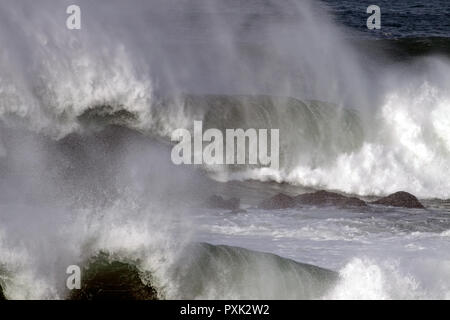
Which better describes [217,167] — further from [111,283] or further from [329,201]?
[111,283]

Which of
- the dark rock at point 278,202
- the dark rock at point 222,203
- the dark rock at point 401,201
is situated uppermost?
the dark rock at point 222,203

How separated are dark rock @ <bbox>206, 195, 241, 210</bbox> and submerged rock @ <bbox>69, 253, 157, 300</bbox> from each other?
14.7 feet

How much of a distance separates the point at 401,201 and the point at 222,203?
3592 mm

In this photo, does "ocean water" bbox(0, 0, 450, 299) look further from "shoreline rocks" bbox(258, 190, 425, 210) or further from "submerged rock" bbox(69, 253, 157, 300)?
"shoreline rocks" bbox(258, 190, 425, 210)

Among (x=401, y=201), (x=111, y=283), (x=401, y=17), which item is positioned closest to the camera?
(x=111, y=283)

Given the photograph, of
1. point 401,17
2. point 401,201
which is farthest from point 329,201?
point 401,17

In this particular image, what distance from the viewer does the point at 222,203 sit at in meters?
16.2

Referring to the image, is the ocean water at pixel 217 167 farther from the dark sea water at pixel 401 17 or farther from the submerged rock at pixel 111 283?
the dark sea water at pixel 401 17

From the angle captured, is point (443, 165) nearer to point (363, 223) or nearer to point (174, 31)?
point (363, 223)

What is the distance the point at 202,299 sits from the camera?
11.2m

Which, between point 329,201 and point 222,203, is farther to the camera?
point 329,201

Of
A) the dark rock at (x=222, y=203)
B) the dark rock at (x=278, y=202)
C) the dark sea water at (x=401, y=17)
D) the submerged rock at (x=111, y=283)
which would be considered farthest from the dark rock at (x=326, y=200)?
the dark sea water at (x=401, y=17)

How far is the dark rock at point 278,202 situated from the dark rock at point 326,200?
18 centimetres

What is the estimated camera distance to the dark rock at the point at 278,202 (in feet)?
53.5
